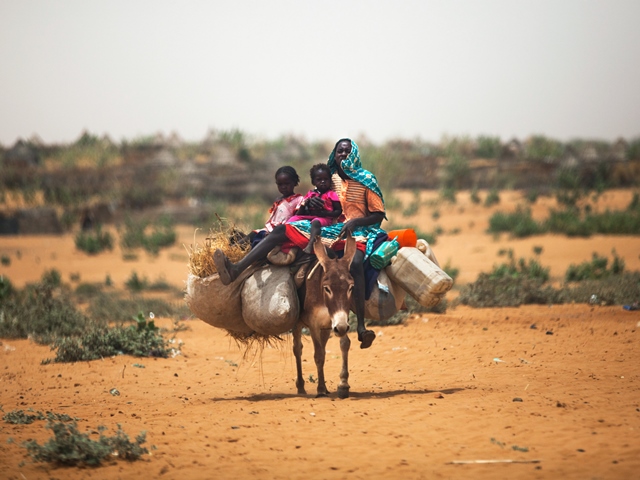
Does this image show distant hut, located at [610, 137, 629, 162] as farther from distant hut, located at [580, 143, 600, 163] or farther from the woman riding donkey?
the woman riding donkey

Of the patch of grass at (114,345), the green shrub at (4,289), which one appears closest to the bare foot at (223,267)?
the patch of grass at (114,345)

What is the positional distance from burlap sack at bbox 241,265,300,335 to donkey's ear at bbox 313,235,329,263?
0.47 metres

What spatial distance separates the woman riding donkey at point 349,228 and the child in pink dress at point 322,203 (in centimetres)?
3

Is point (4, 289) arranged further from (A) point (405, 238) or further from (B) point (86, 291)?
(A) point (405, 238)

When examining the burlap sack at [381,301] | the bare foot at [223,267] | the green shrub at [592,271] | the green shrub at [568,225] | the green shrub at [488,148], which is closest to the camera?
the bare foot at [223,267]

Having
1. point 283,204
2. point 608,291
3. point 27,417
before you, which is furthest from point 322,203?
point 608,291

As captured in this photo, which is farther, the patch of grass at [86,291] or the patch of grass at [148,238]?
the patch of grass at [148,238]

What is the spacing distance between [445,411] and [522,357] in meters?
3.28

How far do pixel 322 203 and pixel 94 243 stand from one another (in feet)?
60.3

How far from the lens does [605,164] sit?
31797mm

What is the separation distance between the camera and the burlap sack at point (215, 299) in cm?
771

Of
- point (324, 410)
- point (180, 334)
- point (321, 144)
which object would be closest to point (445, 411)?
point (324, 410)

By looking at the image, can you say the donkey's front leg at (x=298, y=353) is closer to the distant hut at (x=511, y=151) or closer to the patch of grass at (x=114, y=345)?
the patch of grass at (x=114, y=345)

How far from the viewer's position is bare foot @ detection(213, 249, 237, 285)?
735 cm
